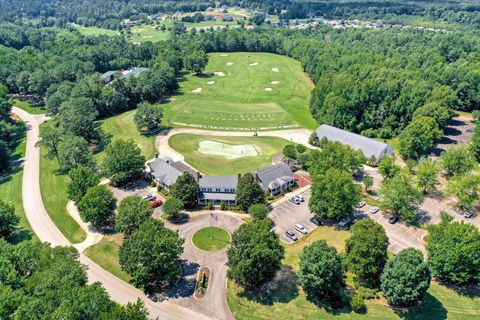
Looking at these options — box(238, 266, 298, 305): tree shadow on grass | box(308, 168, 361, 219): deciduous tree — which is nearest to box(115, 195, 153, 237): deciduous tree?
box(238, 266, 298, 305): tree shadow on grass

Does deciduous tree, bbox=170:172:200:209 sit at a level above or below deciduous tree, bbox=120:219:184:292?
below

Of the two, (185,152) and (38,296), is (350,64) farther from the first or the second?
(38,296)

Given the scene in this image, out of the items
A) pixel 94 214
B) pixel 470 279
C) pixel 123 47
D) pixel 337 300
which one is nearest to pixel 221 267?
pixel 337 300

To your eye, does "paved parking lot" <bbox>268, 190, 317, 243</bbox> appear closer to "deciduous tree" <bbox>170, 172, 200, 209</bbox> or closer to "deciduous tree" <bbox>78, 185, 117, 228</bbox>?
"deciduous tree" <bbox>170, 172, 200, 209</bbox>

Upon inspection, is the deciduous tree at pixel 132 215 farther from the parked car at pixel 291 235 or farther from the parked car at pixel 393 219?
the parked car at pixel 393 219

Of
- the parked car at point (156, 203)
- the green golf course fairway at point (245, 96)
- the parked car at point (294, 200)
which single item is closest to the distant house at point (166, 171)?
the parked car at point (156, 203)
